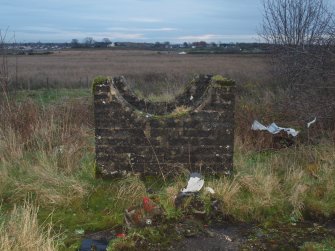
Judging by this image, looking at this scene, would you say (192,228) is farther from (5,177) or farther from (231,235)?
(5,177)

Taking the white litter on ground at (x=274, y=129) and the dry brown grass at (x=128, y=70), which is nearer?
the white litter on ground at (x=274, y=129)

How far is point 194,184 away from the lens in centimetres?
627

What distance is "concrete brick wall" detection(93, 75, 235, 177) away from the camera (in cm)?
691

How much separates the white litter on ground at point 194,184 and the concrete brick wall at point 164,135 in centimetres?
66

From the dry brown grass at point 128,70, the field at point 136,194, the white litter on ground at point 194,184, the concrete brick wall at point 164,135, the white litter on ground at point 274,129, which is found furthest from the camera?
the dry brown grass at point 128,70

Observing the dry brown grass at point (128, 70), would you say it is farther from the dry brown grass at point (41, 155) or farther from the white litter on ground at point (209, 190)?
the white litter on ground at point (209, 190)

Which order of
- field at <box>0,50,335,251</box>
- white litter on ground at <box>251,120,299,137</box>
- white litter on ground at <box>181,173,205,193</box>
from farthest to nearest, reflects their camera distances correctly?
1. white litter on ground at <box>251,120,299,137</box>
2. white litter on ground at <box>181,173,205,193</box>
3. field at <box>0,50,335,251</box>

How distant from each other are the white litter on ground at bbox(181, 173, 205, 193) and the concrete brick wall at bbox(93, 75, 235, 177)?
0.66 meters

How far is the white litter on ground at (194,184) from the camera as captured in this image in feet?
20.0

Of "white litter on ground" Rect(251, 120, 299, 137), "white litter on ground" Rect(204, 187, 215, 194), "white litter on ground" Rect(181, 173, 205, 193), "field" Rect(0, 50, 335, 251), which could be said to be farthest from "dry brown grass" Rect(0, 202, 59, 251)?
"white litter on ground" Rect(251, 120, 299, 137)

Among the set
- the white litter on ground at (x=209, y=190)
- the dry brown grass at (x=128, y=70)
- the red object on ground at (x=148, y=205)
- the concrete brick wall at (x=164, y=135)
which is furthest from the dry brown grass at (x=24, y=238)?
the dry brown grass at (x=128, y=70)

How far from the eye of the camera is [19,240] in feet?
14.2

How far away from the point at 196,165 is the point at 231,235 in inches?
73.6

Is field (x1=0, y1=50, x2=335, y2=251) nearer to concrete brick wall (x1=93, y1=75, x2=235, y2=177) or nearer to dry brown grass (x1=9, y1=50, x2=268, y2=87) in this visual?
concrete brick wall (x1=93, y1=75, x2=235, y2=177)
